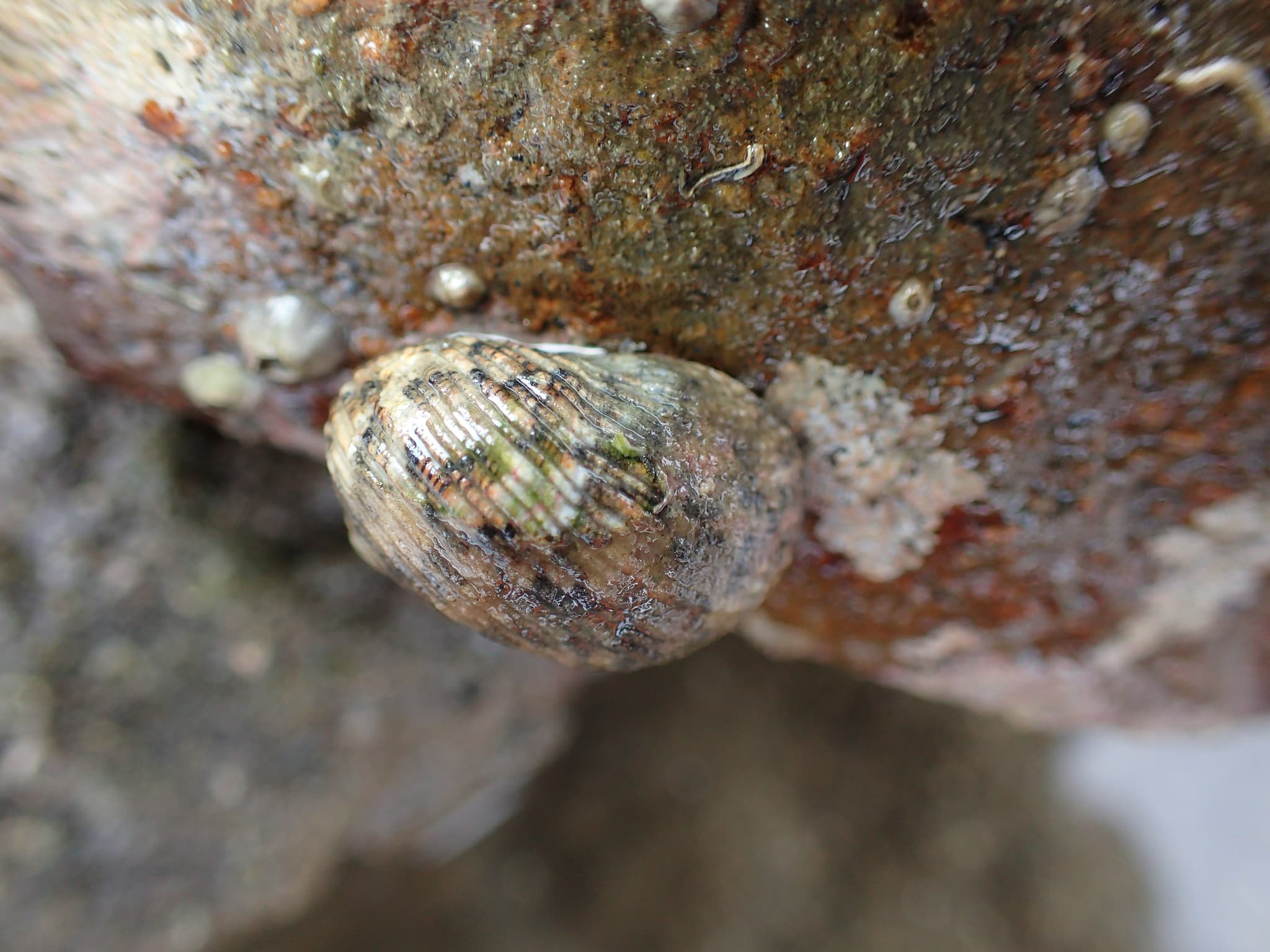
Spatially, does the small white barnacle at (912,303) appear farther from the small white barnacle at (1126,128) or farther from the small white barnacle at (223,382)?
the small white barnacle at (223,382)

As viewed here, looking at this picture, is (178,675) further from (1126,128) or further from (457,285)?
(1126,128)

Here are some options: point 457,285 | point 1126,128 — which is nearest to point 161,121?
point 457,285

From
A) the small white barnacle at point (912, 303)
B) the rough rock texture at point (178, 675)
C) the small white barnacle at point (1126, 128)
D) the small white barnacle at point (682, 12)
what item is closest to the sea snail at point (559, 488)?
the small white barnacle at point (912, 303)

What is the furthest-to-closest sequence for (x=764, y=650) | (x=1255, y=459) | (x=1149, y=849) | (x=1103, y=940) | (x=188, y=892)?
1. (x=1149, y=849)
2. (x=1103, y=940)
3. (x=188, y=892)
4. (x=764, y=650)
5. (x=1255, y=459)

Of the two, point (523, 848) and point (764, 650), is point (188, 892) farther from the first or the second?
point (764, 650)

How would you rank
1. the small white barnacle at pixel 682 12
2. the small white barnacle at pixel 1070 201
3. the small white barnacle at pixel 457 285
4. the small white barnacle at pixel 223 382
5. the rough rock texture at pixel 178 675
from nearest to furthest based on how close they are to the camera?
the small white barnacle at pixel 682 12 < the small white barnacle at pixel 1070 201 < the small white barnacle at pixel 457 285 < the small white barnacle at pixel 223 382 < the rough rock texture at pixel 178 675

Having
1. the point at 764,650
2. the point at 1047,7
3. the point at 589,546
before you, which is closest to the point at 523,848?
the point at 764,650
